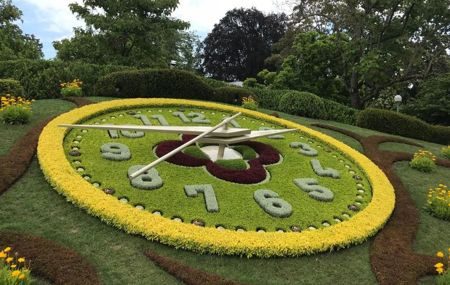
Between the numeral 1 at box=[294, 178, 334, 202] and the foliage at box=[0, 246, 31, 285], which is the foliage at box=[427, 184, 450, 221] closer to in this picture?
the numeral 1 at box=[294, 178, 334, 202]

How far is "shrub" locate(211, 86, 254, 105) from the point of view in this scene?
1638 cm

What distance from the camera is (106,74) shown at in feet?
52.0

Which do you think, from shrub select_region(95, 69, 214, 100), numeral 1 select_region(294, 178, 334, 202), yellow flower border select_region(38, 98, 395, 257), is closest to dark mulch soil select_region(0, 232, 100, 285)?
yellow flower border select_region(38, 98, 395, 257)

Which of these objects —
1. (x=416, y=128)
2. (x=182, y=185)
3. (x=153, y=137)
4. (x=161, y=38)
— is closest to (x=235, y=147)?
(x=153, y=137)

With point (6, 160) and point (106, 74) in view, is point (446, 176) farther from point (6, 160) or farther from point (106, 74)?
point (106, 74)

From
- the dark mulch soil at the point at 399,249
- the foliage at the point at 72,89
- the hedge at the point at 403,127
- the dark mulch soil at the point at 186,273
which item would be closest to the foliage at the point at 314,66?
the hedge at the point at 403,127

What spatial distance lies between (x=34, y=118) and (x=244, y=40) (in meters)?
35.6

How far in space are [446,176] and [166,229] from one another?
8.28 metres

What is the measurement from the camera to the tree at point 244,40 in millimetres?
44344

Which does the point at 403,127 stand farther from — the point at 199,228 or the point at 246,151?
the point at 199,228

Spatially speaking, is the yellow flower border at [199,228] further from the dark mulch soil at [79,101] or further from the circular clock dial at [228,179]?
the dark mulch soil at [79,101]

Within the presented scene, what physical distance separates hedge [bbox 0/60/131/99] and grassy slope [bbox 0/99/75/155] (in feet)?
5.90

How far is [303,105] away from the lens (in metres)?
16.8

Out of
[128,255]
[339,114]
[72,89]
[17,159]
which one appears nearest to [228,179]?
[128,255]
